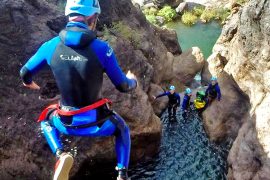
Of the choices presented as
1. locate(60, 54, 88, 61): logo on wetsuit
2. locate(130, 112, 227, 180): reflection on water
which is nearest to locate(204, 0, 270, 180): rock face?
locate(130, 112, 227, 180): reflection on water

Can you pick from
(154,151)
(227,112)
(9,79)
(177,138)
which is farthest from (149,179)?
(9,79)

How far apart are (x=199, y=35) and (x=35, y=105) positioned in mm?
20714

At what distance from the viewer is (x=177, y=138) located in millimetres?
14867

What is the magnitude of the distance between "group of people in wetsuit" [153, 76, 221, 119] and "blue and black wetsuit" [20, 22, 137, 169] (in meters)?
9.96

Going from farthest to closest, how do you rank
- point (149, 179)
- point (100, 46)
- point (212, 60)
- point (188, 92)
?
point (212, 60)
point (188, 92)
point (149, 179)
point (100, 46)

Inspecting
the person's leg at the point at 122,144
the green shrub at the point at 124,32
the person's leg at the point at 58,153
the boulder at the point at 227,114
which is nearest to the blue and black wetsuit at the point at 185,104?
the boulder at the point at 227,114

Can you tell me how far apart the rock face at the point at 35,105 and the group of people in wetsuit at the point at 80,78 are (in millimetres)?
4505

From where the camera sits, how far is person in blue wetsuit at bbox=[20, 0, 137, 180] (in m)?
5.02

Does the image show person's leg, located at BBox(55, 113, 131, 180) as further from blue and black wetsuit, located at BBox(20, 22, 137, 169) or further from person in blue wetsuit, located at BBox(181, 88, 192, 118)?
person in blue wetsuit, located at BBox(181, 88, 192, 118)

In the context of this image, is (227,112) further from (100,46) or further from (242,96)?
(100,46)

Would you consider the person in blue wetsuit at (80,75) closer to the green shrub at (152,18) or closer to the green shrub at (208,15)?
the green shrub at (152,18)

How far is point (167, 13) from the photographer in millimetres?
32000

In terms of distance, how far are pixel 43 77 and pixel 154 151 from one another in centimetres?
457

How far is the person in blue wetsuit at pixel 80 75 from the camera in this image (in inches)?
197
